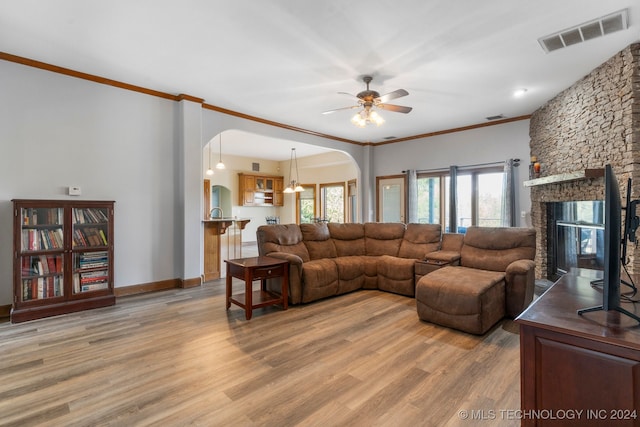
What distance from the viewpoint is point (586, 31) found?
9.77 feet

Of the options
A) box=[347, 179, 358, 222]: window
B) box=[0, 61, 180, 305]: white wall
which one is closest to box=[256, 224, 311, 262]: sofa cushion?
box=[0, 61, 180, 305]: white wall

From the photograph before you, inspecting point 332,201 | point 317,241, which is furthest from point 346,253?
point 332,201

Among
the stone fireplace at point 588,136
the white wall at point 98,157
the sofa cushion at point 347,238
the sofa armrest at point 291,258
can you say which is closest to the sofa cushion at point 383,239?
the sofa cushion at point 347,238

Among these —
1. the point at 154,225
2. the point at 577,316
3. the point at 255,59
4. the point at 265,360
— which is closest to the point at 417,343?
the point at 265,360

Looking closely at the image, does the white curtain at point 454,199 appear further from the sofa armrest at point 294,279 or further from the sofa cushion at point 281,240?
the sofa armrest at point 294,279

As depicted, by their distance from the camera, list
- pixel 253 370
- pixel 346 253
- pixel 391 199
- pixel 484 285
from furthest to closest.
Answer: pixel 391 199
pixel 346 253
pixel 484 285
pixel 253 370

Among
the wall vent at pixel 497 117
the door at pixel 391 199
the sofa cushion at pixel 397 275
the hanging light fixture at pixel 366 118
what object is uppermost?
the wall vent at pixel 497 117

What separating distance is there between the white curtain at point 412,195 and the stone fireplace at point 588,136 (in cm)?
233

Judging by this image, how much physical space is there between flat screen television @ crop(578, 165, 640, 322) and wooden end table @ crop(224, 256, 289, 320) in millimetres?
2832

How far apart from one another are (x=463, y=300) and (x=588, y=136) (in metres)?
2.86

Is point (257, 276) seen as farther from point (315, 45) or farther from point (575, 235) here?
point (575, 235)

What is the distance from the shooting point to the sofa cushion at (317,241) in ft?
15.6

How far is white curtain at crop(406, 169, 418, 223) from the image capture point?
23.9 feet

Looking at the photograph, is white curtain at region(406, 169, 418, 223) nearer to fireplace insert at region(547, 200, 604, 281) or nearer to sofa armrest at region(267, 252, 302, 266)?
fireplace insert at region(547, 200, 604, 281)
